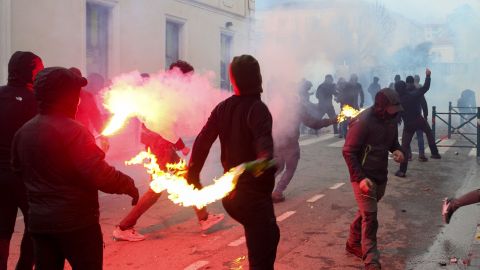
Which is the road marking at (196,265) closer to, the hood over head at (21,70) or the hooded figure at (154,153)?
the hooded figure at (154,153)

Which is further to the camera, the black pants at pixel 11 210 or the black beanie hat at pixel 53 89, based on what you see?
the black pants at pixel 11 210

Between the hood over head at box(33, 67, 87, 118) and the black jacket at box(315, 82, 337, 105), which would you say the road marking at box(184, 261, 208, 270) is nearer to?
the hood over head at box(33, 67, 87, 118)

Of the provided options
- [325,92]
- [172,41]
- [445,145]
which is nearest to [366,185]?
[445,145]

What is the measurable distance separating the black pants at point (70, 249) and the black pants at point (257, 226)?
3.18 feet

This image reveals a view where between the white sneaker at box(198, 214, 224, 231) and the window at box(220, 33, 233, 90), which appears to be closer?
the white sneaker at box(198, 214, 224, 231)

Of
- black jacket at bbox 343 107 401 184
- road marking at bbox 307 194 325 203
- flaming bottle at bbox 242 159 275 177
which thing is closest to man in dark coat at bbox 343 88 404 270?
black jacket at bbox 343 107 401 184

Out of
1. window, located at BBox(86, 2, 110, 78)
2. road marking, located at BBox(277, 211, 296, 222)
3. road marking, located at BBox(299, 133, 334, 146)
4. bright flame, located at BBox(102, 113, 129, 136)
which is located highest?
window, located at BBox(86, 2, 110, 78)

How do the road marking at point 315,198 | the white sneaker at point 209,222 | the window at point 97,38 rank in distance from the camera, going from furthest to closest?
the window at point 97,38 → the road marking at point 315,198 → the white sneaker at point 209,222

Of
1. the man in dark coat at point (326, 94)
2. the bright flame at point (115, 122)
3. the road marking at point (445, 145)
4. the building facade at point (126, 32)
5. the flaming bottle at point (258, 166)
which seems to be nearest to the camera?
the flaming bottle at point (258, 166)

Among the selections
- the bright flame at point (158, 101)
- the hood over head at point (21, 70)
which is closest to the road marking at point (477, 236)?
the bright flame at point (158, 101)

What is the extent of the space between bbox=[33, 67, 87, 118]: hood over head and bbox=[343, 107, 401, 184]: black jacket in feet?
9.29

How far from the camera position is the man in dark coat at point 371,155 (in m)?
4.94

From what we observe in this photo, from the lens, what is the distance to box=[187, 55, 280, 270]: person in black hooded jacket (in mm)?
3535

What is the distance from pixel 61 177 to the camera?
306 centimetres
